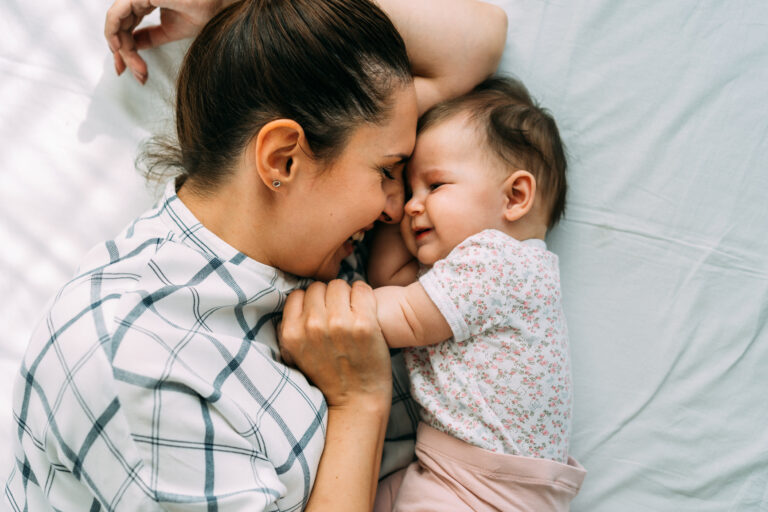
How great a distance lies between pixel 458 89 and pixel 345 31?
336 millimetres

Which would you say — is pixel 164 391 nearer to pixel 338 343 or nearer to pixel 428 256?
pixel 338 343

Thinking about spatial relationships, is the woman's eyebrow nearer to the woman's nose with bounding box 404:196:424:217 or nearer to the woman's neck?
the woman's nose with bounding box 404:196:424:217

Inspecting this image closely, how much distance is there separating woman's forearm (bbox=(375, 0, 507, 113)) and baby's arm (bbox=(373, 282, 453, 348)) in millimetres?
391

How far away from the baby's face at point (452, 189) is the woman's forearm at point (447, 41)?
12 cm

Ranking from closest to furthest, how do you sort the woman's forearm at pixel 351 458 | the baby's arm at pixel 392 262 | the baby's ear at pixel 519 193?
1. the woman's forearm at pixel 351 458
2. the baby's ear at pixel 519 193
3. the baby's arm at pixel 392 262

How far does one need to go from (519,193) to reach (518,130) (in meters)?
0.11

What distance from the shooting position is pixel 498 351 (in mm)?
949

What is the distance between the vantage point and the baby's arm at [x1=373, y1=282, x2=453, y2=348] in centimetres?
94

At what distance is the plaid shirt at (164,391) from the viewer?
77 centimetres

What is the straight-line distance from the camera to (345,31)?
0.86 meters

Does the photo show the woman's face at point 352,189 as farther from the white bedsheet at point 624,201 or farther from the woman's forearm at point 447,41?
the white bedsheet at point 624,201

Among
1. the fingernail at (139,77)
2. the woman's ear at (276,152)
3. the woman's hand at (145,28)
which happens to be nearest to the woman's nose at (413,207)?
the woman's ear at (276,152)

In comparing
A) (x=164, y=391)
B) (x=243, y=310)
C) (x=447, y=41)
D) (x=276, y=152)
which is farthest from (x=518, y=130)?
(x=164, y=391)

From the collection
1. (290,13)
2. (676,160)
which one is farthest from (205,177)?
(676,160)
